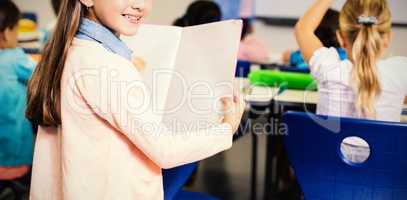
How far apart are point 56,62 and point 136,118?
0.21m

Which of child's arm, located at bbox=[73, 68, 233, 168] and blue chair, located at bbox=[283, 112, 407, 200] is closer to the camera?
child's arm, located at bbox=[73, 68, 233, 168]

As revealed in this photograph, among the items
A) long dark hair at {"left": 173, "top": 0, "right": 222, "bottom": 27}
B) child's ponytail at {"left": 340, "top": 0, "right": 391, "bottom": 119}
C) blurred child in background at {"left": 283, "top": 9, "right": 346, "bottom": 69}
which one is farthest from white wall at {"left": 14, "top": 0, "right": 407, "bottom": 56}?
child's ponytail at {"left": 340, "top": 0, "right": 391, "bottom": 119}

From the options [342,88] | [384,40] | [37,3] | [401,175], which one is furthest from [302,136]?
[37,3]

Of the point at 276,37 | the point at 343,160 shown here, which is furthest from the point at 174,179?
the point at 276,37

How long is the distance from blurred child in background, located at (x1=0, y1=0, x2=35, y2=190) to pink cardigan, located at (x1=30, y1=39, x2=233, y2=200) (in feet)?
2.94

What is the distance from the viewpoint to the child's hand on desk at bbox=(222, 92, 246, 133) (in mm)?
882

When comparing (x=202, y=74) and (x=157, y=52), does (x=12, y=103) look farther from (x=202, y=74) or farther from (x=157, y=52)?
(x=202, y=74)

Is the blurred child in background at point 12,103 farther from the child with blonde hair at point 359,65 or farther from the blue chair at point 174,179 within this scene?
the child with blonde hair at point 359,65

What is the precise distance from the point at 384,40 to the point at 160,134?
2.64 feet

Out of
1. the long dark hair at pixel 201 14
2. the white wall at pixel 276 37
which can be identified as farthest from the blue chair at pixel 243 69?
the white wall at pixel 276 37

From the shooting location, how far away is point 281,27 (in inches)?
152

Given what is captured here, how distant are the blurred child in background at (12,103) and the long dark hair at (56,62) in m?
0.91

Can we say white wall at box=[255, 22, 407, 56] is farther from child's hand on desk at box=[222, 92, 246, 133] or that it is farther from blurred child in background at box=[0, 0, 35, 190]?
child's hand on desk at box=[222, 92, 246, 133]

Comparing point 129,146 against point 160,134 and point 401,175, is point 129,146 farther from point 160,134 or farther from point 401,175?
point 401,175
